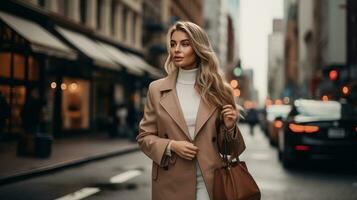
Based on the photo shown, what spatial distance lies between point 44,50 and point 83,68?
926 centimetres

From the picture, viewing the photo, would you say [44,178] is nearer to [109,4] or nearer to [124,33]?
[109,4]

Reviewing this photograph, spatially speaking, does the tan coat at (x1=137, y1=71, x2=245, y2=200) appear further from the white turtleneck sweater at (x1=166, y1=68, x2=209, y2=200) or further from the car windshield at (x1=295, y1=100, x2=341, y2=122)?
the car windshield at (x1=295, y1=100, x2=341, y2=122)

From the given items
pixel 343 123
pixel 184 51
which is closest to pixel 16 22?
pixel 343 123

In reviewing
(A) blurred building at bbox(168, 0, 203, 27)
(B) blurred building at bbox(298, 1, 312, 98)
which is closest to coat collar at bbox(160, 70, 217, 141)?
(A) blurred building at bbox(168, 0, 203, 27)

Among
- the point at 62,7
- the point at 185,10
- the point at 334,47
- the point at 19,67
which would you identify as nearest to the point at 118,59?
the point at 62,7

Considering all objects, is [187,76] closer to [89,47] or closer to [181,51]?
[181,51]

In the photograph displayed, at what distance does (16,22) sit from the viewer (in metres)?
18.3

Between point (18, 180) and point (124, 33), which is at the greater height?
point (124, 33)

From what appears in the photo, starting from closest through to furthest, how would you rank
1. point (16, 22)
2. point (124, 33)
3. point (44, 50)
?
1. point (44, 50)
2. point (16, 22)
3. point (124, 33)

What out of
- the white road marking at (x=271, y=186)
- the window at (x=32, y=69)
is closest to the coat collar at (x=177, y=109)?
the white road marking at (x=271, y=186)

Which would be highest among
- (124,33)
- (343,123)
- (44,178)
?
(124,33)

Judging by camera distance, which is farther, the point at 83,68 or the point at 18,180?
the point at 83,68

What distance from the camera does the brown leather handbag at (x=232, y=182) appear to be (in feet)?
10.1

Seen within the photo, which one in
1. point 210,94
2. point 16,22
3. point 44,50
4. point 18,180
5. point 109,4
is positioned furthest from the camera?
point 109,4
